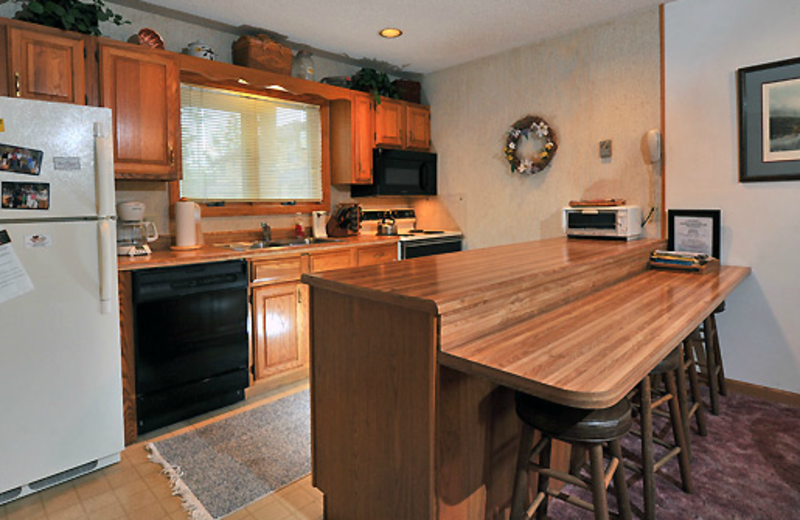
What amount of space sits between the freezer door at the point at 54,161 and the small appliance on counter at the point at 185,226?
1009mm

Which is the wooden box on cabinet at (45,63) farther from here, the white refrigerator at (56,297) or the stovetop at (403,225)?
the stovetop at (403,225)

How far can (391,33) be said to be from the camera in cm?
368

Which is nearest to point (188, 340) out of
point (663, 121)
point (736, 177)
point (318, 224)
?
point (318, 224)

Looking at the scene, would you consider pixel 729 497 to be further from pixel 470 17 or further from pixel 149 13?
pixel 149 13

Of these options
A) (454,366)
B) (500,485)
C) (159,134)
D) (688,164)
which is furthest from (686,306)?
(159,134)

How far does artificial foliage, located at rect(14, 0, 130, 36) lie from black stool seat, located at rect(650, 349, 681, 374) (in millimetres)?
3253

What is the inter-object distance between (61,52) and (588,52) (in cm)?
345

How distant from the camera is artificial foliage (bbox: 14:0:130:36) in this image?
98.8 inches

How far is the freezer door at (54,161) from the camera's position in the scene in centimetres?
195

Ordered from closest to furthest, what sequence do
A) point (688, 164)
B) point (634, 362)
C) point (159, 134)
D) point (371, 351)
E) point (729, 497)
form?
point (634, 362) → point (371, 351) → point (729, 497) → point (159, 134) → point (688, 164)

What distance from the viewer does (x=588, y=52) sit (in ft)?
12.0

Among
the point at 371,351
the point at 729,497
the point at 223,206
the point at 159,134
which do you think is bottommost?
the point at 729,497

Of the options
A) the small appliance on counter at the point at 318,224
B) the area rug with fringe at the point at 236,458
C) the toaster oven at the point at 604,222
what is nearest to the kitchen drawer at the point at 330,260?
the small appliance on counter at the point at 318,224

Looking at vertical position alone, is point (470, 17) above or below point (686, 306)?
above
